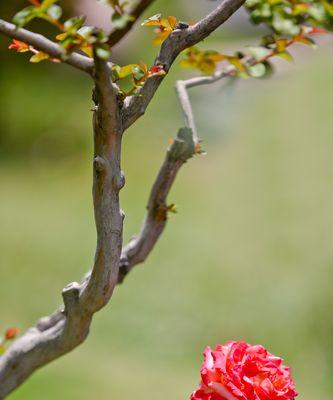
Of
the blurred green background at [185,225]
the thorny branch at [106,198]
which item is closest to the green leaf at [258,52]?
the thorny branch at [106,198]

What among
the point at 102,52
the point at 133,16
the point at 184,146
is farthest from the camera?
the point at 184,146

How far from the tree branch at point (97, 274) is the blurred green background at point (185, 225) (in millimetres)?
1431

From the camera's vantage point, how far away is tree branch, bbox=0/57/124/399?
1250 mm

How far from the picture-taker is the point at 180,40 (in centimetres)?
138

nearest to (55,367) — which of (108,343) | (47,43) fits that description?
(108,343)

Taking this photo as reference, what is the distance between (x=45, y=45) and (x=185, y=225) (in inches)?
147

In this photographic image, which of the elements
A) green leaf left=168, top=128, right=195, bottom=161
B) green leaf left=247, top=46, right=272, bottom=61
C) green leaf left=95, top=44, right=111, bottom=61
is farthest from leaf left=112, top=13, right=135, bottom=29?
green leaf left=247, top=46, right=272, bottom=61

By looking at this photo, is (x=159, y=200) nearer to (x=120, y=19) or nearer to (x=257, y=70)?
(x=257, y=70)

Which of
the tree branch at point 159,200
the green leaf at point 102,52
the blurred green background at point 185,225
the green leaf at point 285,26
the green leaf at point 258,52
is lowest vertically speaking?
the blurred green background at point 185,225

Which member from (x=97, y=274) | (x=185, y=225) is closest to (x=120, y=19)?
(x=97, y=274)

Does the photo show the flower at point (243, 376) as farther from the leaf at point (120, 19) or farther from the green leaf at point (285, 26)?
the green leaf at point (285, 26)

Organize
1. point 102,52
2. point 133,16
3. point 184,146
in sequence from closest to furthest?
point 102,52
point 133,16
point 184,146

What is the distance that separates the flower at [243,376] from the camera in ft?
4.28

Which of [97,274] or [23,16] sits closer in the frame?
[23,16]
